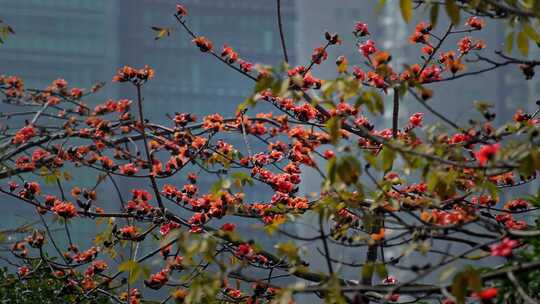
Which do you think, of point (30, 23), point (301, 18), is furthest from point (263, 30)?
point (30, 23)

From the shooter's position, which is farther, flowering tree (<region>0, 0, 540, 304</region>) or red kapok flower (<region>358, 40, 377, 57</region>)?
red kapok flower (<region>358, 40, 377, 57</region>)

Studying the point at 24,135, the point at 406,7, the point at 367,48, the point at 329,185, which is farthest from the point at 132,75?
the point at 406,7

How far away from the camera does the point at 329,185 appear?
127 inches

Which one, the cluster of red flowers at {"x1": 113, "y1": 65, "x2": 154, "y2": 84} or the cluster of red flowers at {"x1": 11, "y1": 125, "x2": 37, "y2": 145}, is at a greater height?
the cluster of red flowers at {"x1": 113, "y1": 65, "x2": 154, "y2": 84}

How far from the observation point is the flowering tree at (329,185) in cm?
298

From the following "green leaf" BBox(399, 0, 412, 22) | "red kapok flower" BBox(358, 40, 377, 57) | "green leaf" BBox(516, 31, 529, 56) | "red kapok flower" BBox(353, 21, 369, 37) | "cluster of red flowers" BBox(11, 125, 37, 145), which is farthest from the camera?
"red kapok flower" BBox(353, 21, 369, 37)

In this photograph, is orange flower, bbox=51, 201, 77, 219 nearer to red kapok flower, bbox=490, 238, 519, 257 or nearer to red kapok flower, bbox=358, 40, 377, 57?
red kapok flower, bbox=358, 40, 377, 57

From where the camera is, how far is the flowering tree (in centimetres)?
298

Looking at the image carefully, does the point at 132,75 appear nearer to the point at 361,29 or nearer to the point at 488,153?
the point at 361,29

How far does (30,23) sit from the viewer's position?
4200 cm

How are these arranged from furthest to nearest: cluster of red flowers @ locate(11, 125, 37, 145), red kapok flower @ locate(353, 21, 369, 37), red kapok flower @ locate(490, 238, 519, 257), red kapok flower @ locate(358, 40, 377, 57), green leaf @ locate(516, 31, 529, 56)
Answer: red kapok flower @ locate(353, 21, 369, 37)
cluster of red flowers @ locate(11, 125, 37, 145)
red kapok flower @ locate(358, 40, 377, 57)
green leaf @ locate(516, 31, 529, 56)
red kapok flower @ locate(490, 238, 519, 257)

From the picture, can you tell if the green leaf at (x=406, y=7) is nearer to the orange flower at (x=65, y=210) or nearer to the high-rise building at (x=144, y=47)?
the orange flower at (x=65, y=210)

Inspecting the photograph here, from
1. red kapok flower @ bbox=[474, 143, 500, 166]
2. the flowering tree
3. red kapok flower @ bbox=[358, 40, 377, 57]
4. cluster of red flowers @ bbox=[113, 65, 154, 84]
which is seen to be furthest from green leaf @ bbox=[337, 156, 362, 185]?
cluster of red flowers @ bbox=[113, 65, 154, 84]

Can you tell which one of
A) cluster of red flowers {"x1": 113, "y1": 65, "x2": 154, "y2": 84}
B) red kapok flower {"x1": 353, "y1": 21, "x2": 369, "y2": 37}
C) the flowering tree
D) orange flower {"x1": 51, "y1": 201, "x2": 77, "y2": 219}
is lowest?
orange flower {"x1": 51, "y1": 201, "x2": 77, "y2": 219}
